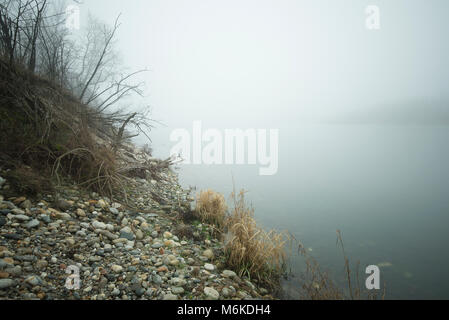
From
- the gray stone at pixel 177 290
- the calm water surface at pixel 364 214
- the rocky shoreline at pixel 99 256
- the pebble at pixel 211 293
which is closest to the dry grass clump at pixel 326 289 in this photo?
the calm water surface at pixel 364 214

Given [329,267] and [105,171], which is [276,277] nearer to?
[329,267]

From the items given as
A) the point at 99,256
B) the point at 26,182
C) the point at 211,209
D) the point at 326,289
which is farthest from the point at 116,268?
the point at 326,289

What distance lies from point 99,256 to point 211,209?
2575 mm

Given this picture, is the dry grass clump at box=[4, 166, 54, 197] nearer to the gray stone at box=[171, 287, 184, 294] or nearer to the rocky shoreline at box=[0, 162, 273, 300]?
the rocky shoreline at box=[0, 162, 273, 300]

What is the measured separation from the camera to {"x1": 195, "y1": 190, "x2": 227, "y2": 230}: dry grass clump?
14.5 feet

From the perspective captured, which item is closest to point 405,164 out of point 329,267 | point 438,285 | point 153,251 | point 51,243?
point 438,285

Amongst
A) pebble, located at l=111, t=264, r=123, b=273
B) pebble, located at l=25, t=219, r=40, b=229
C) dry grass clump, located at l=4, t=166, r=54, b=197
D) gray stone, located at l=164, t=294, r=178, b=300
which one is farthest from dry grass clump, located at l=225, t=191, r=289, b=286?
dry grass clump, located at l=4, t=166, r=54, b=197

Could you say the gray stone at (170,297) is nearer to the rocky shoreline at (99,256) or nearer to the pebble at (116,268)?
the rocky shoreline at (99,256)

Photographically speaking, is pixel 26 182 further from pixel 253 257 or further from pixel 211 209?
pixel 253 257

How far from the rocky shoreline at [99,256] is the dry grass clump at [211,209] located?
33.1 inches

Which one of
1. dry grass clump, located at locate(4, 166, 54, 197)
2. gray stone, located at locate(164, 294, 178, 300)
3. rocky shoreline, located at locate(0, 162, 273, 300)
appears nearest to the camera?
rocky shoreline, located at locate(0, 162, 273, 300)

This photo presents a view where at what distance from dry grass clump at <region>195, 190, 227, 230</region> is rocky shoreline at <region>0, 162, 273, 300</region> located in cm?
84

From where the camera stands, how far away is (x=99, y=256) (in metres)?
2.21

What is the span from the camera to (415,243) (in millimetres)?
6020
